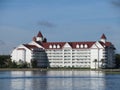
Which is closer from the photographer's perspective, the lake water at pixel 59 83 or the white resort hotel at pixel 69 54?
the lake water at pixel 59 83

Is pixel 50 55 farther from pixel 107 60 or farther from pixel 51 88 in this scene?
pixel 51 88

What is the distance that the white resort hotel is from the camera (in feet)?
456

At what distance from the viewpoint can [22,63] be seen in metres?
140

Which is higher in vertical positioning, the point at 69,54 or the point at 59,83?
the point at 69,54

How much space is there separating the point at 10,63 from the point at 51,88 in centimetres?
9440

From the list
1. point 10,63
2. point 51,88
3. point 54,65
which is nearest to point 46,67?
point 54,65

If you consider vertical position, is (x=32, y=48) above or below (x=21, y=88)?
above

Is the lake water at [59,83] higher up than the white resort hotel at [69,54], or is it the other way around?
the white resort hotel at [69,54]

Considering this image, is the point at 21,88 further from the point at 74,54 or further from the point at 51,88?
the point at 74,54

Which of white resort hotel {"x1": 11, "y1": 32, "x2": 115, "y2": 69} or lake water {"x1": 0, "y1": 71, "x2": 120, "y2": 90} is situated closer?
lake water {"x1": 0, "y1": 71, "x2": 120, "y2": 90}

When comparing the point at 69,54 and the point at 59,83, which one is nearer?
the point at 59,83

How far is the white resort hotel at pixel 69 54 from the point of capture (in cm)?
13888

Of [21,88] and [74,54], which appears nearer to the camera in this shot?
[21,88]

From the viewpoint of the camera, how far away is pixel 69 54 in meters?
144
